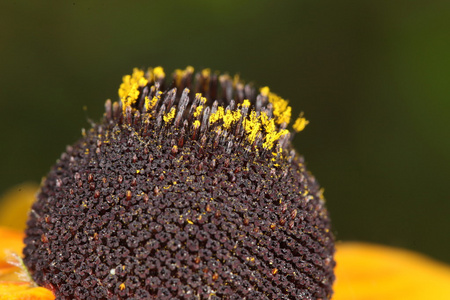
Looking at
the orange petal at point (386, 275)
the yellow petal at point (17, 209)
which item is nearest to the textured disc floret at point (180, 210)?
the orange petal at point (386, 275)

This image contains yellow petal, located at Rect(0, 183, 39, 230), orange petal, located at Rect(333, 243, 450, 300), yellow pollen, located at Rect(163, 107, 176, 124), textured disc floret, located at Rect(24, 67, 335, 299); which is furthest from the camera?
yellow petal, located at Rect(0, 183, 39, 230)

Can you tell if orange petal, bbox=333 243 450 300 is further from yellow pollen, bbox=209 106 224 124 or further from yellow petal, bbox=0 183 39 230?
yellow petal, bbox=0 183 39 230

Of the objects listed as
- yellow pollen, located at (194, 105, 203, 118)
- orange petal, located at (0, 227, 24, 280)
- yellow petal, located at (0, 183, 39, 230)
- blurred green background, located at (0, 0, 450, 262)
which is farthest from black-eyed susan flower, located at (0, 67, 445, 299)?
blurred green background, located at (0, 0, 450, 262)

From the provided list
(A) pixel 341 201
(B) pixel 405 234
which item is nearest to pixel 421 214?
(B) pixel 405 234

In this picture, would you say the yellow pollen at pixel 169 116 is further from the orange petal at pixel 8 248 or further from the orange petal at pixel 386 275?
the orange petal at pixel 386 275

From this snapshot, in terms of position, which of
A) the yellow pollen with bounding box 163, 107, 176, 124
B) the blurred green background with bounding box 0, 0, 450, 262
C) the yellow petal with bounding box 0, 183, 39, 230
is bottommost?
the yellow petal with bounding box 0, 183, 39, 230

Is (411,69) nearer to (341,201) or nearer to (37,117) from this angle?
(341,201)

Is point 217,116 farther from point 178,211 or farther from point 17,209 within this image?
point 17,209
